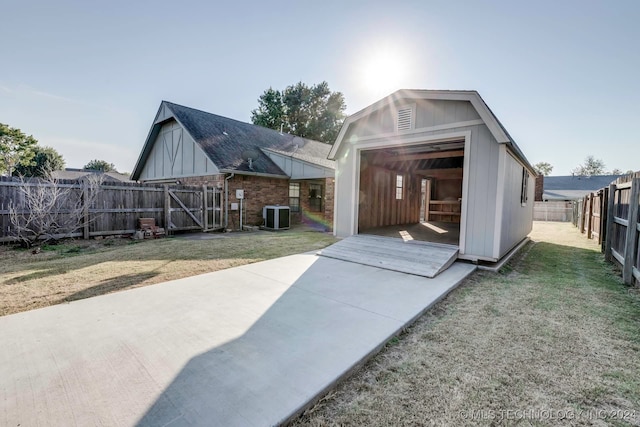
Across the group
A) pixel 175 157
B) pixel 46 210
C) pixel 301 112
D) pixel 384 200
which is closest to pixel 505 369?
pixel 384 200

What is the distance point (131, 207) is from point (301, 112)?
2549 cm

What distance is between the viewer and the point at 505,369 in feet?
7.64

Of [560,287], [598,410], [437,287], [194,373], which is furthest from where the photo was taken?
[560,287]

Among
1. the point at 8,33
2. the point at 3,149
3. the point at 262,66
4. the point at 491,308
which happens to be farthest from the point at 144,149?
the point at 3,149

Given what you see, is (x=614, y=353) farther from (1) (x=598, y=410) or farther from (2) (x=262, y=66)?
(2) (x=262, y=66)

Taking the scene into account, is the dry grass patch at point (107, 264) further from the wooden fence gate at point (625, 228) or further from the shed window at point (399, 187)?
the wooden fence gate at point (625, 228)

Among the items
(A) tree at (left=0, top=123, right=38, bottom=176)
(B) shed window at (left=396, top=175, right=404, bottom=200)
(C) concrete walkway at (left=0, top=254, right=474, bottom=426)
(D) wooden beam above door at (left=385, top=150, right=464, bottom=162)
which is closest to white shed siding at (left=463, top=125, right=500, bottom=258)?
(C) concrete walkway at (left=0, top=254, right=474, bottom=426)

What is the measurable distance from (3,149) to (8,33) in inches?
1107

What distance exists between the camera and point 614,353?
2.61 metres

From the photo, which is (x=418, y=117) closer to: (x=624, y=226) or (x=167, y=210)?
(x=624, y=226)

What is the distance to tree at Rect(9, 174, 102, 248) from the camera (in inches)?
277

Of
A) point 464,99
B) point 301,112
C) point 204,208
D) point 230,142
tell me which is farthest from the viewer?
point 301,112

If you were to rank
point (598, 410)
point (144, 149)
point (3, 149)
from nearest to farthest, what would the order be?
point (598, 410), point (144, 149), point (3, 149)

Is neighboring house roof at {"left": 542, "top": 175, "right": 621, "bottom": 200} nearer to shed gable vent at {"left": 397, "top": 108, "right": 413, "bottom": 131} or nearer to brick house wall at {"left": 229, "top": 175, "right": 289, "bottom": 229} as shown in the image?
brick house wall at {"left": 229, "top": 175, "right": 289, "bottom": 229}
